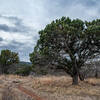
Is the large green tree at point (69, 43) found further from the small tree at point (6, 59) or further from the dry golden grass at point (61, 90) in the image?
the small tree at point (6, 59)

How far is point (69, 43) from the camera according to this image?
14617 mm

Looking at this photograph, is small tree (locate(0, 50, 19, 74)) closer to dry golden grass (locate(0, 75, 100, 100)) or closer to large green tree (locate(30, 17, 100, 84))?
dry golden grass (locate(0, 75, 100, 100))

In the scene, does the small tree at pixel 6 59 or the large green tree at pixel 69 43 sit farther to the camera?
the small tree at pixel 6 59

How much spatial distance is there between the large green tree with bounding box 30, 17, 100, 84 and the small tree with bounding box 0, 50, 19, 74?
18.5 meters

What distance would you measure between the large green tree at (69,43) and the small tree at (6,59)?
18523 mm

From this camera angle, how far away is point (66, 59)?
1470 centimetres

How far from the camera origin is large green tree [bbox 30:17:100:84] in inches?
539

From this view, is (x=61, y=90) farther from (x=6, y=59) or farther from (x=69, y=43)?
(x=6, y=59)

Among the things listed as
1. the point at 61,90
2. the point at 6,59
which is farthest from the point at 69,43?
the point at 6,59

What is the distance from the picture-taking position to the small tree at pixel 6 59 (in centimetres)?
3174

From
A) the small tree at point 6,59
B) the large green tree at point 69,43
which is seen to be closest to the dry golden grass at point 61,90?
the large green tree at point 69,43

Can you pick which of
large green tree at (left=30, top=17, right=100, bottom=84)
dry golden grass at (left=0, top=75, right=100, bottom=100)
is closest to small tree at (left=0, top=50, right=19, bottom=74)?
dry golden grass at (left=0, top=75, right=100, bottom=100)

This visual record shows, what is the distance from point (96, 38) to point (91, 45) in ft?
3.18

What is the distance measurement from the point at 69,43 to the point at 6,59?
20.1 m
